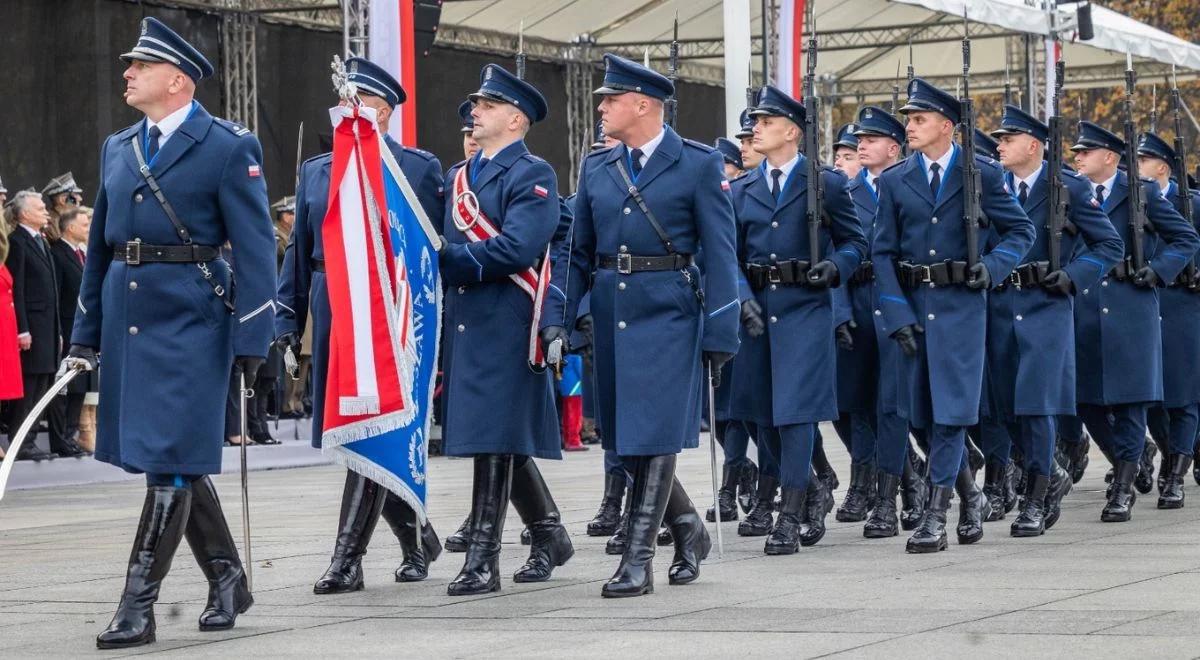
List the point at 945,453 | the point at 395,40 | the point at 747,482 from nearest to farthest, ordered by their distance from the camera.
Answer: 1. the point at 945,453
2. the point at 747,482
3. the point at 395,40

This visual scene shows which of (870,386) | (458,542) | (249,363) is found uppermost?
(249,363)

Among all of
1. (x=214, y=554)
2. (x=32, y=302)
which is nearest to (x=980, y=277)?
(x=214, y=554)

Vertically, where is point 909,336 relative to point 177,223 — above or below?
below

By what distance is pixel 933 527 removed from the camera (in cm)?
926

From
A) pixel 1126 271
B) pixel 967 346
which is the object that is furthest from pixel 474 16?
pixel 967 346

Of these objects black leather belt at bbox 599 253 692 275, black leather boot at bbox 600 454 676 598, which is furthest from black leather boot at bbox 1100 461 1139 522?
black leather belt at bbox 599 253 692 275

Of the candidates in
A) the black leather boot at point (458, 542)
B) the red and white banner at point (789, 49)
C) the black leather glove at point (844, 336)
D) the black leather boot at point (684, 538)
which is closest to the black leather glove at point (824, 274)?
the black leather glove at point (844, 336)

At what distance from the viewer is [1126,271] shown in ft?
38.7

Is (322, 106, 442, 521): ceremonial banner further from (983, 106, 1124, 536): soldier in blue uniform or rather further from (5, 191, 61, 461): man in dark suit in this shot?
(5, 191, 61, 461): man in dark suit

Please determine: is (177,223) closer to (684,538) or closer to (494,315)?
(494,315)

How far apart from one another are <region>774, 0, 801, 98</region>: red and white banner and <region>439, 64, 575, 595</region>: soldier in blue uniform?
9870mm

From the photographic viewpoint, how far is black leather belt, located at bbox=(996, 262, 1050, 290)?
1033 cm

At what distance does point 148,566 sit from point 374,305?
1.51 meters

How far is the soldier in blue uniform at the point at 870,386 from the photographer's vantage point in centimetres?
1030
